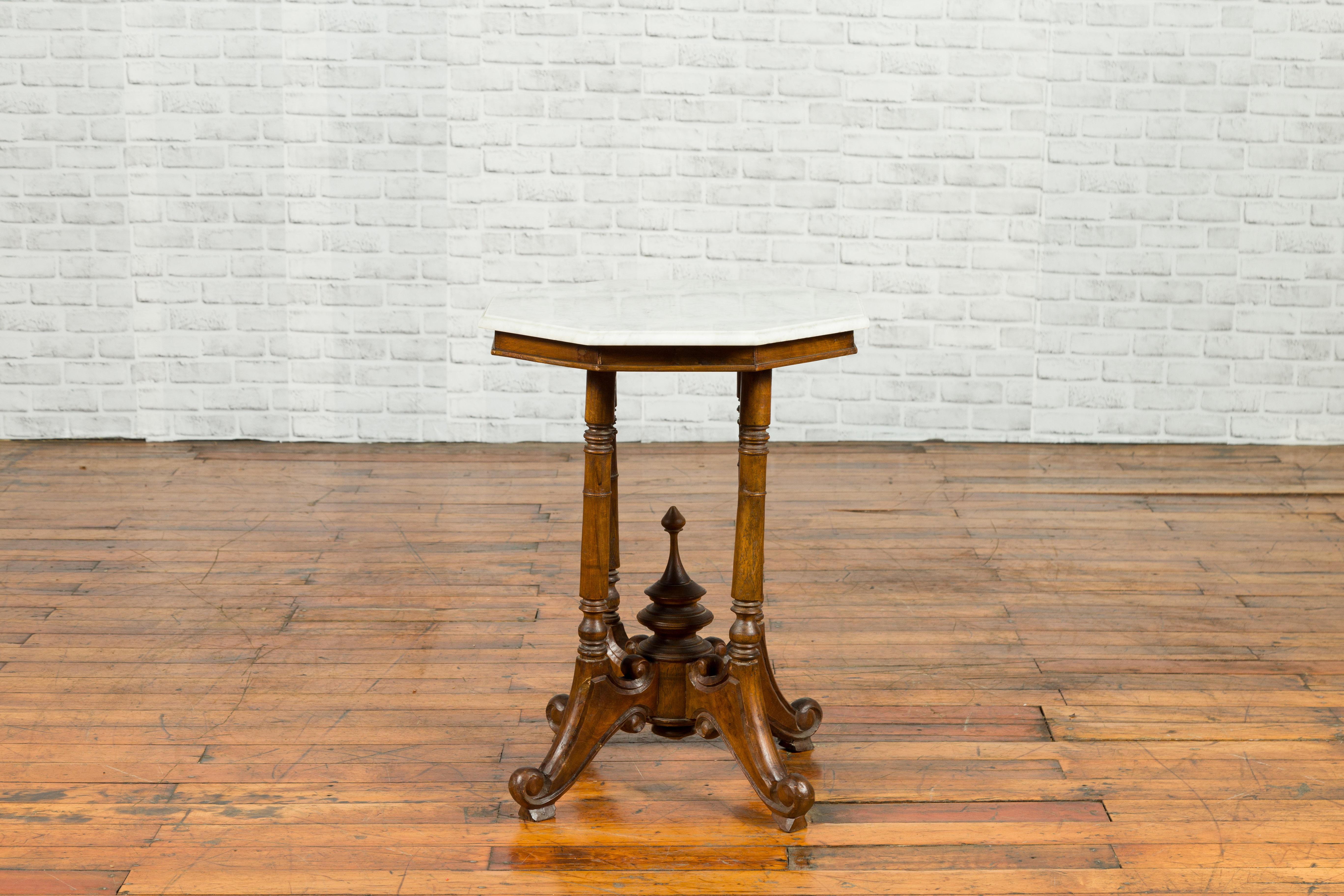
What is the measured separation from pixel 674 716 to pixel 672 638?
0.11m

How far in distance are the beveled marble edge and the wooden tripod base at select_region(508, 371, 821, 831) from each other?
8cm

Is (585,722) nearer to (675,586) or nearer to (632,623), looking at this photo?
(675,586)

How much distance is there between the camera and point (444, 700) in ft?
7.68

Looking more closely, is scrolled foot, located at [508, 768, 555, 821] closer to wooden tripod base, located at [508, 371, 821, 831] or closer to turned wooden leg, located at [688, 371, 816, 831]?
wooden tripod base, located at [508, 371, 821, 831]

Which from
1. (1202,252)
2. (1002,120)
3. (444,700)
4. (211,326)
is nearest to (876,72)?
(1002,120)

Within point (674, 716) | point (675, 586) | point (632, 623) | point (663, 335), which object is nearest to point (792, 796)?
point (674, 716)

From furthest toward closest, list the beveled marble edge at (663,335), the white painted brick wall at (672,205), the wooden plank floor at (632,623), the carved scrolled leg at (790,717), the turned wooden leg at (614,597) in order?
1. the white painted brick wall at (672,205)
2. the carved scrolled leg at (790,717)
3. the turned wooden leg at (614,597)
4. the wooden plank floor at (632,623)
5. the beveled marble edge at (663,335)

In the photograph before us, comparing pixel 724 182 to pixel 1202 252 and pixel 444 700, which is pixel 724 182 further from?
pixel 444 700

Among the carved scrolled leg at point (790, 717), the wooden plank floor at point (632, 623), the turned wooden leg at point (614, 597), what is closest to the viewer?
the wooden plank floor at point (632, 623)

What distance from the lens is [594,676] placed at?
1980 millimetres

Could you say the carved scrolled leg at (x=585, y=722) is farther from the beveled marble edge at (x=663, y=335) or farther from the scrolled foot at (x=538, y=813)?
the beveled marble edge at (x=663, y=335)

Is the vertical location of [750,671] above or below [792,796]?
above

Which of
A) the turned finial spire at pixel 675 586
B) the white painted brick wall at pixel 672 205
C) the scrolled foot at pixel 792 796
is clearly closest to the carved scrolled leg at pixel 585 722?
the turned finial spire at pixel 675 586

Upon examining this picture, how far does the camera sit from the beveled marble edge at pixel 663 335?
5.68 feet
